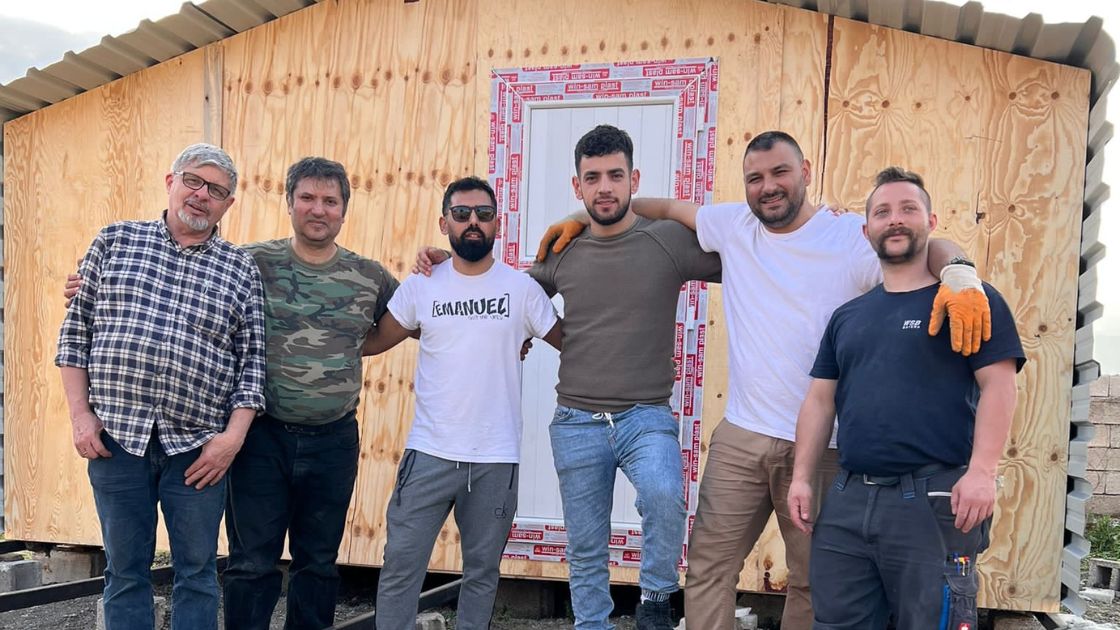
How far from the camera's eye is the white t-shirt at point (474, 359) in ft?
12.1

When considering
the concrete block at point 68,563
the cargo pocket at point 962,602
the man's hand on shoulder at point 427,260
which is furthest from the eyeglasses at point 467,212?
the concrete block at point 68,563

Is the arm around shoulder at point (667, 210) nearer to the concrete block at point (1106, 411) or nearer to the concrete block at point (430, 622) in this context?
the concrete block at point (430, 622)

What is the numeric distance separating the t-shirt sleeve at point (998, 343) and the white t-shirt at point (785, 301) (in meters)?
0.51

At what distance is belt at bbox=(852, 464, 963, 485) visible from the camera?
2920mm

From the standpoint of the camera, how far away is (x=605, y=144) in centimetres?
355

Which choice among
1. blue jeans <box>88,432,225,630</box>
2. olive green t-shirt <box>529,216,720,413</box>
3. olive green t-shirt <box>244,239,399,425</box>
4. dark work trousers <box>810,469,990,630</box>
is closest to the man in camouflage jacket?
olive green t-shirt <box>244,239,399,425</box>

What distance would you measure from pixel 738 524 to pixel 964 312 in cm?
120

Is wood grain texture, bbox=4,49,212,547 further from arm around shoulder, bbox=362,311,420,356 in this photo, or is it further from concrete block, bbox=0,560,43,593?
arm around shoulder, bbox=362,311,420,356

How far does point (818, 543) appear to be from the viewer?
3.13 m

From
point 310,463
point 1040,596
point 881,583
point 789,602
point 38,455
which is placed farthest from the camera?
point 38,455

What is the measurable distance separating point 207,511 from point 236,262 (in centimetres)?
104

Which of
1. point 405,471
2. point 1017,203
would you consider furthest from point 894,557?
point 1017,203

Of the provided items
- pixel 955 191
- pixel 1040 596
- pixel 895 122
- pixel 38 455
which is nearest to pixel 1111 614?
pixel 1040 596

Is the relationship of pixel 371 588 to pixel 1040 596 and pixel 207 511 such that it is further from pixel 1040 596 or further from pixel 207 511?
pixel 1040 596
